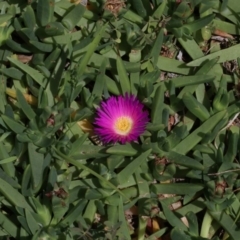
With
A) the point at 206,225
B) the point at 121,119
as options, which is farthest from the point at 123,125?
the point at 206,225

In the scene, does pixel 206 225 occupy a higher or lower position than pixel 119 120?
lower

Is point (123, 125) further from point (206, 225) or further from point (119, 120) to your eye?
point (206, 225)

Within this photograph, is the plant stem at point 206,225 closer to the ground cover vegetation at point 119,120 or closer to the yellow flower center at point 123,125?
the ground cover vegetation at point 119,120

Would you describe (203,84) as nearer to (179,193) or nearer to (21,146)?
(179,193)

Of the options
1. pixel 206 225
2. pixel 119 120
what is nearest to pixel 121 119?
pixel 119 120

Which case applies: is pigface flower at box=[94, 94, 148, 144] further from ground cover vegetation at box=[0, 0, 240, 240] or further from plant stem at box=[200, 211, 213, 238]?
plant stem at box=[200, 211, 213, 238]

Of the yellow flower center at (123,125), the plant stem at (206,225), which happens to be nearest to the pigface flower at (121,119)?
the yellow flower center at (123,125)

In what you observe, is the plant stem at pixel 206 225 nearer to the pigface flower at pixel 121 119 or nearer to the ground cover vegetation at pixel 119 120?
the ground cover vegetation at pixel 119 120

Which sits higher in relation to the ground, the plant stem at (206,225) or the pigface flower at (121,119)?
the pigface flower at (121,119)
